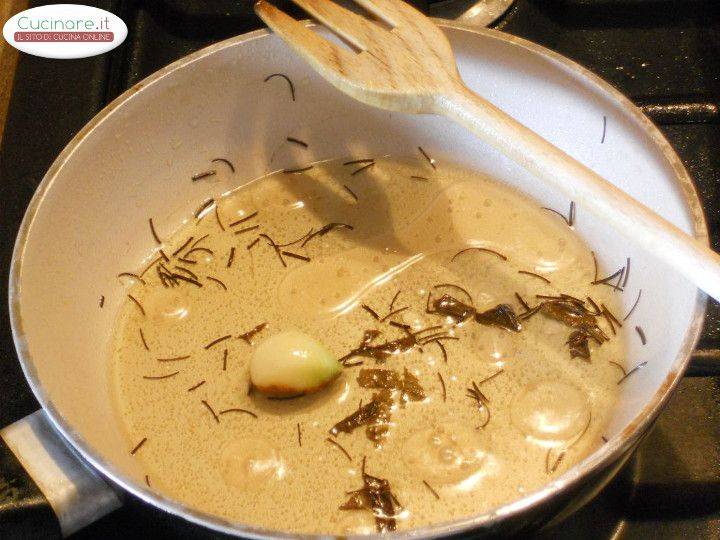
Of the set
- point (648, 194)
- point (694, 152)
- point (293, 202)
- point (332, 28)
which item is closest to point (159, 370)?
point (293, 202)

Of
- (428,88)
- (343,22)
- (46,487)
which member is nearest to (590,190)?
(428,88)

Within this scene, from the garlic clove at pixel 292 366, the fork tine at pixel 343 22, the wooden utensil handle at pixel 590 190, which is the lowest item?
the garlic clove at pixel 292 366

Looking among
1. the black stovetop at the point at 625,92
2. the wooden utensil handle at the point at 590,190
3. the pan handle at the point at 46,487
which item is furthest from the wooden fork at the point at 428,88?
the pan handle at the point at 46,487

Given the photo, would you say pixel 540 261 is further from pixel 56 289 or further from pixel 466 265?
pixel 56 289

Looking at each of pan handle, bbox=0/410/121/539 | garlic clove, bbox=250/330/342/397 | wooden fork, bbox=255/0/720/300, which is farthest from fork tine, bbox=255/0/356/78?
pan handle, bbox=0/410/121/539

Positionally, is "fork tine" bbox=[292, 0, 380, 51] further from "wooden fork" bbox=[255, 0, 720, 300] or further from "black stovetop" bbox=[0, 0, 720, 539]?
"black stovetop" bbox=[0, 0, 720, 539]

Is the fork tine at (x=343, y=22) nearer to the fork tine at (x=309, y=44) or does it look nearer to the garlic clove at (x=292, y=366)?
the fork tine at (x=309, y=44)
